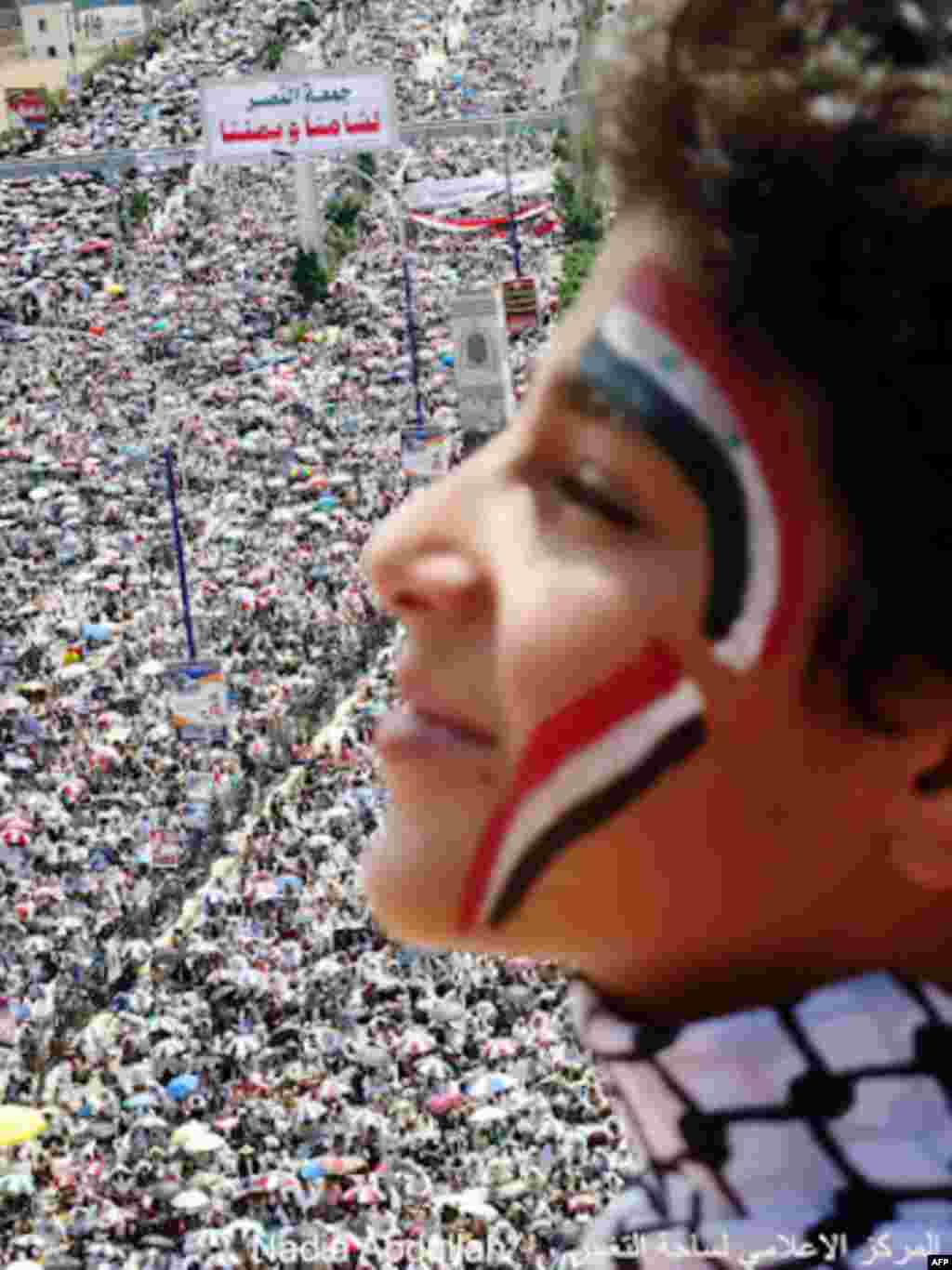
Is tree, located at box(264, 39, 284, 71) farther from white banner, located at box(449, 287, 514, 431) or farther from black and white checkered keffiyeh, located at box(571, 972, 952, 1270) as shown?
black and white checkered keffiyeh, located at box(571, 972, 952, 1270)

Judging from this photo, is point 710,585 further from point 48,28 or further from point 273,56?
point 48,28

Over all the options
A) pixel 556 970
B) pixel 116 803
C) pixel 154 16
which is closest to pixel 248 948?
pixel 556 970

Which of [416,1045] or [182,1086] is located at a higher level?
[416,1045]

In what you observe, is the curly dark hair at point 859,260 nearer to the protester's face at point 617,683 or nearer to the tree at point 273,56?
the protester's face at point 617,683

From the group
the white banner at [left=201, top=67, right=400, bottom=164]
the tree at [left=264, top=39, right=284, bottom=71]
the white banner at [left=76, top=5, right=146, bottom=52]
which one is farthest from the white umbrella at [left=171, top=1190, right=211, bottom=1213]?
the white banner at [left=76, top=5, right=146, bottom=52]

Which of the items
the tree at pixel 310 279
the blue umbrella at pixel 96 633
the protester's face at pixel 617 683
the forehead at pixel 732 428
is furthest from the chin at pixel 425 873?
the tree at pixel 310 279

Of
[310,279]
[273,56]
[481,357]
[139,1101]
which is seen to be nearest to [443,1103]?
[139,1101]
